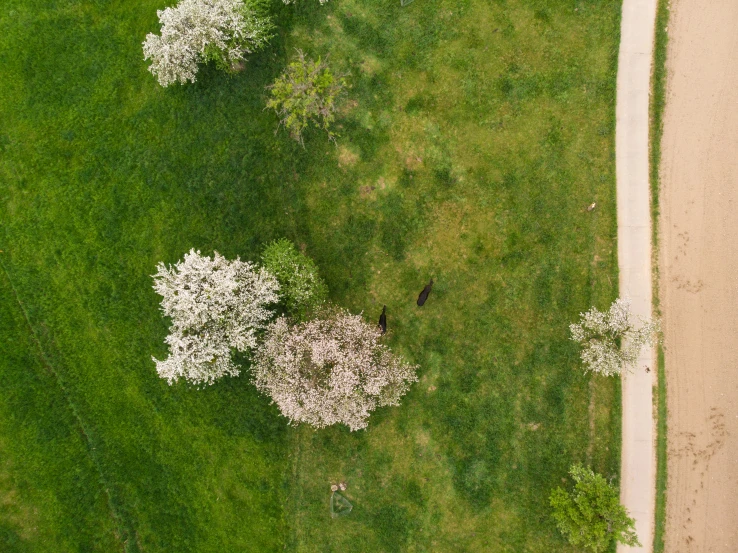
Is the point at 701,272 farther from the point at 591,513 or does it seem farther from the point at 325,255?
the point at 325,255

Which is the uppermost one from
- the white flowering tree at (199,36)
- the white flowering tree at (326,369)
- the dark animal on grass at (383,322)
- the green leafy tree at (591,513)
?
the white flowering tree at (199,36)

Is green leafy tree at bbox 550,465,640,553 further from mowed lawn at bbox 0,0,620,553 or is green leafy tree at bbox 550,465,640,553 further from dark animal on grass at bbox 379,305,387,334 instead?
dark animal on grass at bbox 379,305,387,334

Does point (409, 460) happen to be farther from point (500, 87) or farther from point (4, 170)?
point (4, 170)

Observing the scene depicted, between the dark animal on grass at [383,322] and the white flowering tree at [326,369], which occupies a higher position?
the dark animal on grass at [383,322]

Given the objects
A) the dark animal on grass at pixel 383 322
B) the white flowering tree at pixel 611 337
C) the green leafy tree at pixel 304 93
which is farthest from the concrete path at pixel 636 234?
the green leafy tree at pixel 304 93

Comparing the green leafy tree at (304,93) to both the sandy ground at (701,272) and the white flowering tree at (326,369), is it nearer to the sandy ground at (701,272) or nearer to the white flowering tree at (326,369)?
the white flowering tree at (326,369)
